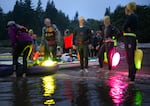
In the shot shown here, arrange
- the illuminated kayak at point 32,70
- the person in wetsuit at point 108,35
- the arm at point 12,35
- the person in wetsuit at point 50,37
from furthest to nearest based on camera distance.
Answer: the person in wetsuit at point 50,37 < the person in wetsuit at point 108,35 < the illuminated kayak at point 32,70 < the arm at point 12,35

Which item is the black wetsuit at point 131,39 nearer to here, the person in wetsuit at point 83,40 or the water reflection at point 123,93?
the water reflection at point 123,93

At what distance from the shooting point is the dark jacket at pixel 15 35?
→ 36.8ft

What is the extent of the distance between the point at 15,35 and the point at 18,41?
187 mm

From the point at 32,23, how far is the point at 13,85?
59015 mm

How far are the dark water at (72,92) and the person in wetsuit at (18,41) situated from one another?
1112 mm

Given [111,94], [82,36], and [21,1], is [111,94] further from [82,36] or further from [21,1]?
[21,1]

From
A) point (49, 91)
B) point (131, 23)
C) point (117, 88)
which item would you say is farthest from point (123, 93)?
point (131, 23)

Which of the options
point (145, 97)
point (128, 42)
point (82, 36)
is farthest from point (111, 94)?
point (82, 36)

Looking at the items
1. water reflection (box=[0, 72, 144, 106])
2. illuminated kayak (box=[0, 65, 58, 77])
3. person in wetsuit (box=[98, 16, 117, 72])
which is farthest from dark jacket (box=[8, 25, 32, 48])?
person in wetsuit (box=[98, 16, 117, 72])

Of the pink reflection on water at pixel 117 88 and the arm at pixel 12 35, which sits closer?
the pink reflection on water at pixel 117 88

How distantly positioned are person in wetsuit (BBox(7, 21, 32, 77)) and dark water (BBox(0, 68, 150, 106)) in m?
1.11

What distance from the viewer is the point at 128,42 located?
32.0 ft

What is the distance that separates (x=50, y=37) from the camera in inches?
535

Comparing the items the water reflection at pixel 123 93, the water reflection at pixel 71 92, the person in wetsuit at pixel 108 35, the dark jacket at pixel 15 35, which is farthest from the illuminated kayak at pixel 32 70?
the water reflection at pixel 123 93
